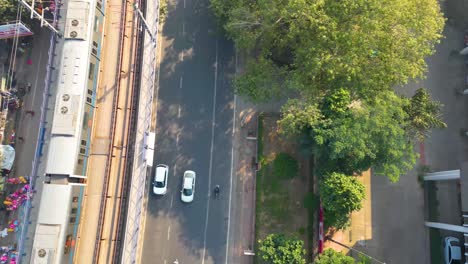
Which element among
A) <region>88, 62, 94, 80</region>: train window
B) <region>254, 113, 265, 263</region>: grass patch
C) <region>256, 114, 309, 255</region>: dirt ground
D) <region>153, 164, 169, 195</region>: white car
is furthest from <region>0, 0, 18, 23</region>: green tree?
<region>256, 114, 309, 255</region>: dirt ground

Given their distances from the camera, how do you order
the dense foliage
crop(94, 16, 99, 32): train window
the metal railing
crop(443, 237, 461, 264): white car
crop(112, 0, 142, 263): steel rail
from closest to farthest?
1. the dense foliage
2. the metal railing
3. crop(112, 0, 142, 263): steel rail
4. crop(94, 16, 99, 32): train window
5. crop(443, 237, 461, 264): white car

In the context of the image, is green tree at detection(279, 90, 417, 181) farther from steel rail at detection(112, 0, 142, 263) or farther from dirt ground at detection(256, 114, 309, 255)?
steel rail at detection(112, 0, 142, 263)

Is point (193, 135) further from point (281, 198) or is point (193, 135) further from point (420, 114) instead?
point (420, 114)

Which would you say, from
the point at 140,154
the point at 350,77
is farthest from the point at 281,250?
the point at 350,77

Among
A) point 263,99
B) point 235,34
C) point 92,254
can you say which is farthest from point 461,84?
point 92,254

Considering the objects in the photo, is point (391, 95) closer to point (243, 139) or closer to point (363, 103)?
point (363, 103)

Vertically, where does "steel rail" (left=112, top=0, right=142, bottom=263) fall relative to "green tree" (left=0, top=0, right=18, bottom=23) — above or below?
below
